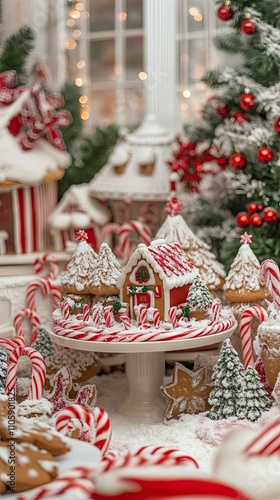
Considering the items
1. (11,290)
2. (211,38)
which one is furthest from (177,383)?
(211,38)

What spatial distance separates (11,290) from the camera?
3666 millimetres

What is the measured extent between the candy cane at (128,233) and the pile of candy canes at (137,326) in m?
0.70

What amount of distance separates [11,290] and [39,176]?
537mm

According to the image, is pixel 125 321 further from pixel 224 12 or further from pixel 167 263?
pixel 224 12

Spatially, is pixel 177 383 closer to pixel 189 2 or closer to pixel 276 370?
pixel 276 370

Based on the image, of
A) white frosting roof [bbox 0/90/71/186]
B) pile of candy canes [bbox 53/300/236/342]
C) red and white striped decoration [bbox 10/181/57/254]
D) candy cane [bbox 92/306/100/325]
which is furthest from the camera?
red and white striped decoration [bbox 10/181/57/254]

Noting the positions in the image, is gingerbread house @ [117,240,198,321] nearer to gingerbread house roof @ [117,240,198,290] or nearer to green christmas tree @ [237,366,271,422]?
gingerbread house roof @ [117,240,198,290]

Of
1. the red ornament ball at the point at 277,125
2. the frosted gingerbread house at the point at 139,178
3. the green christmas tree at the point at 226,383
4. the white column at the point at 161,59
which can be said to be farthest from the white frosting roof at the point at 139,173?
the green christmas tree at the point at 226,383

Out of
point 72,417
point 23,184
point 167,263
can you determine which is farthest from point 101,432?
point 23,184

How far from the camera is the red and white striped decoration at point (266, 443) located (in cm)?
229

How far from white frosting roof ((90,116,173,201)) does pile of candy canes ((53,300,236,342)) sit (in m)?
1.00

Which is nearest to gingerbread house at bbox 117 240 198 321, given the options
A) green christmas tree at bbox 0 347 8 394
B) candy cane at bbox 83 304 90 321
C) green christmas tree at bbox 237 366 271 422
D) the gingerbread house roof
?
the gingerbread house roof

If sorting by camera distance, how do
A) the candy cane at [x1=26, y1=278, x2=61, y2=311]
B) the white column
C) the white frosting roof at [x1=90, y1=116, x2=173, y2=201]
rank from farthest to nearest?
the white column → the white frosting roof at [x1=90, y1=116, x2=173, y2=201] → the candy cane at [x1=26, y1=278, x2=61, y2=311]

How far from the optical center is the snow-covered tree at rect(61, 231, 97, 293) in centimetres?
324
